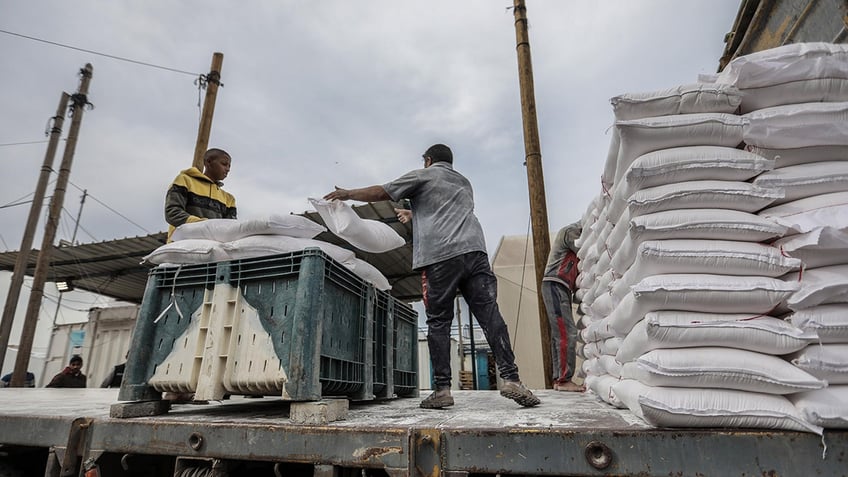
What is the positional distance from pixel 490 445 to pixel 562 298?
11.3 feet

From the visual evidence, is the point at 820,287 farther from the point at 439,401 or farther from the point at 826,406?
the point at 439,401

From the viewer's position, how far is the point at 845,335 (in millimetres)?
1584

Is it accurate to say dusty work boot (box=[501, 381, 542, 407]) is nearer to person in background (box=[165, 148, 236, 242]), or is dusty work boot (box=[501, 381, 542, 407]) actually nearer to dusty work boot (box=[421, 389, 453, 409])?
dusty work boot (box=[421, 389, 453, 409])

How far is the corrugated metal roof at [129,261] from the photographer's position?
31.5ft

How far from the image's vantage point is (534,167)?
5.78m

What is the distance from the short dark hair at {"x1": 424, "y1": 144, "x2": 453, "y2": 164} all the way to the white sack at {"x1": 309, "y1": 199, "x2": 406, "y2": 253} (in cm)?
69

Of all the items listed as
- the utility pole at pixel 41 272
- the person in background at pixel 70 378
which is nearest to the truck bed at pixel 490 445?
the person in background at pixel 70 378

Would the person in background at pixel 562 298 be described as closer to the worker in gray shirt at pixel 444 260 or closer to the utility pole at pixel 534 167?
the utility pole at pixel 534 167

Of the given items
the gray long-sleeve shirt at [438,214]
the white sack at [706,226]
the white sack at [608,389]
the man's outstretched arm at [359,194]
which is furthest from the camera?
the gray long-sleeve shirt at [438,214]

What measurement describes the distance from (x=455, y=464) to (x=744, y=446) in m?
0.95

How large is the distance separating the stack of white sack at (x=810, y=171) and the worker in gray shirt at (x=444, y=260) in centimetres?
147

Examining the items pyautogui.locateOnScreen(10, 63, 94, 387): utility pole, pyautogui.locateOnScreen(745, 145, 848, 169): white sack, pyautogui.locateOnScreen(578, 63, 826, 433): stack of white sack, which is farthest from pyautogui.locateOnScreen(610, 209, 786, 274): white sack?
pyautogui.locateOnScreen(10, 63, 94, 387): utility pole

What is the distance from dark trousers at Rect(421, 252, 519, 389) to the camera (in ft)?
9.07

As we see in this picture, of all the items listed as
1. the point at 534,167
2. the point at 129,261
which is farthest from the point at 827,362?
the point at 129,261
